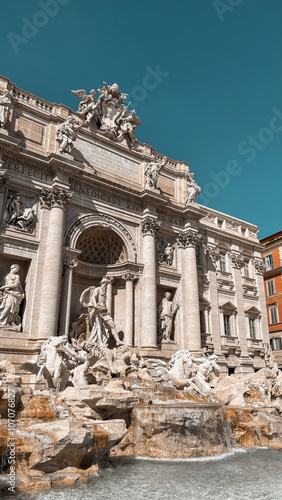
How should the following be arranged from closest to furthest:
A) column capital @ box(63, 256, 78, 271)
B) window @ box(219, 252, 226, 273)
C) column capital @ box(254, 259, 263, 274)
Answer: column capital @ box(63, 256, 78, 271) → window @ box(219, 252, 226, 273) → column capital @ box(254, 259, 263, 274)

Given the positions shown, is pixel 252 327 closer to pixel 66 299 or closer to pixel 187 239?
pixel 187 239

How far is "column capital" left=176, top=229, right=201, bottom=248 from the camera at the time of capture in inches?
936

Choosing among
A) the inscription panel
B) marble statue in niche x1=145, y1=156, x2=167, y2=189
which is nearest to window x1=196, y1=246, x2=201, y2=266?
marble statue in niche x1=145, y1=156, x2=167, y2=189

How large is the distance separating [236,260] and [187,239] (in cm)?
612

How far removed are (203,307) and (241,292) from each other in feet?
14.1

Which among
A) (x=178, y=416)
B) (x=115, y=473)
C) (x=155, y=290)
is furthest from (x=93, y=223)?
(x=115, y=473)

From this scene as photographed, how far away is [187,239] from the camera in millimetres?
23734

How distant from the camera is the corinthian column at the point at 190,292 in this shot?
70.6ft

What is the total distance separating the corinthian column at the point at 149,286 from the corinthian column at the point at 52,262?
5041 mm

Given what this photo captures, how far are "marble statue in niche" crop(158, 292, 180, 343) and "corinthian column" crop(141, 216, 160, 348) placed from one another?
140cm

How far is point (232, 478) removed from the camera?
8.76 meters

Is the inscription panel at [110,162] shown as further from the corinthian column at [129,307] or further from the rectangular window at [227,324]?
the rectangular window at [227,324]

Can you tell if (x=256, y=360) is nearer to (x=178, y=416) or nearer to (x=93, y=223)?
(x=93, y=223)

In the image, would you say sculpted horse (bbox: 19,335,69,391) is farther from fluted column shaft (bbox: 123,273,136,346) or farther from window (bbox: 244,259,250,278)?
window (bbox: 244,259,250,278)
